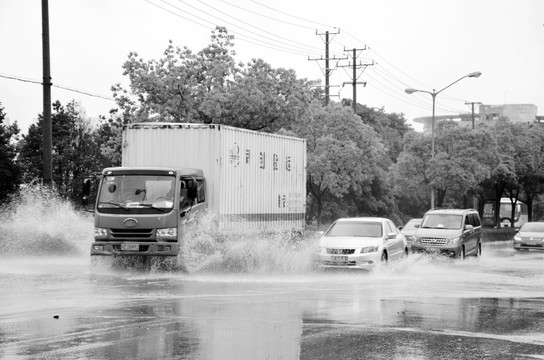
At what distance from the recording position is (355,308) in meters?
13.5

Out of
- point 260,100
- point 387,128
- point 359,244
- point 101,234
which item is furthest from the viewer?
point 387,128

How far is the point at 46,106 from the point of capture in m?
25.3

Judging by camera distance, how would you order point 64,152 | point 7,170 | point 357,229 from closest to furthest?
point 357,229, point 7,170, point 64,152

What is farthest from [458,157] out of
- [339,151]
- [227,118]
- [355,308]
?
[355,308]

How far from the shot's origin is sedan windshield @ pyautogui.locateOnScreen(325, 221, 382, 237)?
21.5 m

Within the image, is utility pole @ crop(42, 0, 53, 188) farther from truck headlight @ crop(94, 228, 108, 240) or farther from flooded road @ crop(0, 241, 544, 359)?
truck headlight @ crop(94, 228, 108, 240)

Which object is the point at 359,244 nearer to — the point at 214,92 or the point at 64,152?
the point at 214,92

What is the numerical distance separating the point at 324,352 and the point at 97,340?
2646mm

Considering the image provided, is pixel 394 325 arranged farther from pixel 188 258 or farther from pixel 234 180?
pixel 234 180

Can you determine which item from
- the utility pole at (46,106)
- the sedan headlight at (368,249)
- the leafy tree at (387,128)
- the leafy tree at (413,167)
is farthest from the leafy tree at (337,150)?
the leafy tree at (387,128)

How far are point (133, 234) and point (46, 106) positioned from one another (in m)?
7.58

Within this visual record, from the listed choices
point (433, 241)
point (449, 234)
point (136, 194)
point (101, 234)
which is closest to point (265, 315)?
point (136, 194)

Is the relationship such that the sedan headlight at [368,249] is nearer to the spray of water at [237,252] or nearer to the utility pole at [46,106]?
the spray of water at [237,252]

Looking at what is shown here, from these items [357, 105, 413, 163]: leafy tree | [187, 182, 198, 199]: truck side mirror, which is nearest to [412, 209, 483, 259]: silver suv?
[187, 182, 198, 199]: truck side mirror
